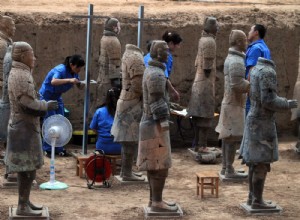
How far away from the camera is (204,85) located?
48.6ft

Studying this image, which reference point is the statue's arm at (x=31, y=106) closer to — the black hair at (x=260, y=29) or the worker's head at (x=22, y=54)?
the worker's head at (x=22, y=54)

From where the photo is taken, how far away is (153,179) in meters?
11.4

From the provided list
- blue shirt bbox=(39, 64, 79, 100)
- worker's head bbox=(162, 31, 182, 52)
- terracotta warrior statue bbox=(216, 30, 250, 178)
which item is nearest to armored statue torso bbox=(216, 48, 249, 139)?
terracotta warrior statue bbox=(216, 30, 250, 178)

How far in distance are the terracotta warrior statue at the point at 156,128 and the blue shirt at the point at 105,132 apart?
240 centimetres

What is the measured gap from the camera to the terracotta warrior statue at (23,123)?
10.8 metres

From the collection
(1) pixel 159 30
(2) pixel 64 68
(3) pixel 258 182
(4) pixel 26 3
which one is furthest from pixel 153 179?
(4) pixel 26 3

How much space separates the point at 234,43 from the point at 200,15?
3718mm

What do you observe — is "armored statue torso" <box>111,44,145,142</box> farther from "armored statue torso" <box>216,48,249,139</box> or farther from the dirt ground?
"armored statue torso" <box>216,48,249,139</box>

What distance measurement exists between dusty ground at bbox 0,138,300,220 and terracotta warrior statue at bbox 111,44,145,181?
43 cm

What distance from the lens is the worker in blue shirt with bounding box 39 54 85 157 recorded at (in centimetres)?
1444

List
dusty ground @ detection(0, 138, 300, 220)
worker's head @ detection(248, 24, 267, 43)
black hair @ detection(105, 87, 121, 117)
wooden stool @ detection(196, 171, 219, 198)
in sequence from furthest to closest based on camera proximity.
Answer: worker's head @ detection(248, 24, 267, 43)
black hair @ detection(105, 87, 121, 117)
wooden stool @ detection(196, 171, 219, 198)
dusty ground @ detection(0, 138, 300, 220)

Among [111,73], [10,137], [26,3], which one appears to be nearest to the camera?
[10,137]

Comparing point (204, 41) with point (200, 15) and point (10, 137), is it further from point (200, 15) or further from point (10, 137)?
point (10, 137)

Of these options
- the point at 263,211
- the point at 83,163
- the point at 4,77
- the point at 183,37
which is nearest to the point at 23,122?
the point at 4,77
